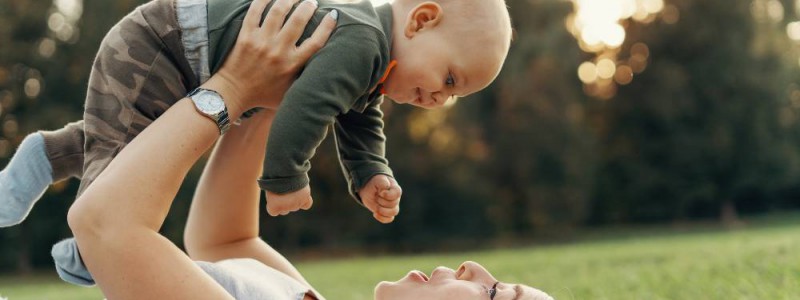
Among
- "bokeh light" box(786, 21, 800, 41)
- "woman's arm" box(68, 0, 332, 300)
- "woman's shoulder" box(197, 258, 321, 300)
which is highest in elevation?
"woman's arm" box(68, 0, 332, 300)

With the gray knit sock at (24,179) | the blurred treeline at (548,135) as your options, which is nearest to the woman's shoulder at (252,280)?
the gray knit sock at (24,179)

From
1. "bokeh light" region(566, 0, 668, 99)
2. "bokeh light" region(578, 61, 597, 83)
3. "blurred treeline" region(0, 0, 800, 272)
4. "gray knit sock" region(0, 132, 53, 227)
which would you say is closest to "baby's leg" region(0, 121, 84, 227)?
"gray knit sock" region(0, 132, 53, 227)

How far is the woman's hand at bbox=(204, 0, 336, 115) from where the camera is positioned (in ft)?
6.68

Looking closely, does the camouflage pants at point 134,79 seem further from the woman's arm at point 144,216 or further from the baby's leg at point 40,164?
the woman's arm at point 144,216

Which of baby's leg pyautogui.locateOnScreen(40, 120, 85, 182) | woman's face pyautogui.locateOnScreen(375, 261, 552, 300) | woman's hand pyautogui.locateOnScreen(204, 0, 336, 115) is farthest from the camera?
baby's leg pyautogui.locateOnScreen(40, 120, 85, 182)

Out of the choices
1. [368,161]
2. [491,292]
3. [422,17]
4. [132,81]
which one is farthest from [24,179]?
[491,292]

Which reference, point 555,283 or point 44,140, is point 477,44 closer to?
point 44,140

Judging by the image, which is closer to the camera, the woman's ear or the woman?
the woman

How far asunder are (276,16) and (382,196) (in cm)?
70

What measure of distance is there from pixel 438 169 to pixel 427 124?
60.6 inches

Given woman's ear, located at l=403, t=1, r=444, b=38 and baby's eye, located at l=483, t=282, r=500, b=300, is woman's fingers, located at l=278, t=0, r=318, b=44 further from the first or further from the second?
baby's eye, located at l=483, t=282, r=500, b=300

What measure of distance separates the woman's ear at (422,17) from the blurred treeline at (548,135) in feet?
64.1

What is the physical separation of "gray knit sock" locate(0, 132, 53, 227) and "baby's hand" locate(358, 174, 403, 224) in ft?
3.09

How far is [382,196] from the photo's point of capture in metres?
2.57
